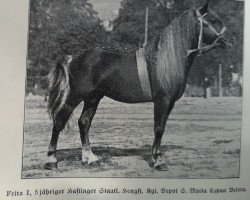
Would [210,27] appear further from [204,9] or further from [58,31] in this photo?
[58,31]

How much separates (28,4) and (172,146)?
496mm

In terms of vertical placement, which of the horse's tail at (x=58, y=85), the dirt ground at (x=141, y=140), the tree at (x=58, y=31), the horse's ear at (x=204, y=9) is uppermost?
the horse's ear at (x=204, y=9)

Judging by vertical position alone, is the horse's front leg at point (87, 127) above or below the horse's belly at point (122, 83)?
below

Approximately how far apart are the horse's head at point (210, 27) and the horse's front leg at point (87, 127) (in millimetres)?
316

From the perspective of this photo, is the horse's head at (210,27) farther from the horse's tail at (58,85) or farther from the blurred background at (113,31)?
the horse's tail at (58,85)

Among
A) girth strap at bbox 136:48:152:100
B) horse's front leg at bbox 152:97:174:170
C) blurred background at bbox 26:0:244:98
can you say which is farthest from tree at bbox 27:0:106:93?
horse's front leg at bbox 152:97:174:170

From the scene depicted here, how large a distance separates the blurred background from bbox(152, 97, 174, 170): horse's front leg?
0.21 feet

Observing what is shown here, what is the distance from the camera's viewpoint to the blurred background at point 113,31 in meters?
0.90

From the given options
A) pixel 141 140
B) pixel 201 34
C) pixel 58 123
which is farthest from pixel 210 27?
pixel 58 123

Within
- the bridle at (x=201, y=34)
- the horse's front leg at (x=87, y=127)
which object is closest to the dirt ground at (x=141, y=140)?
the horse's front leg at (x=87, y=127)

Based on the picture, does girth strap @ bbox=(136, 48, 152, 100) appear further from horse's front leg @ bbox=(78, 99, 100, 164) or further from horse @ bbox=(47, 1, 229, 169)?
horse's front leg @ bbox=(78, 99, 100, 164)

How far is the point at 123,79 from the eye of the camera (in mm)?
908

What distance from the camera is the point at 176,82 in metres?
0.92

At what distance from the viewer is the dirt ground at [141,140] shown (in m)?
0.89
